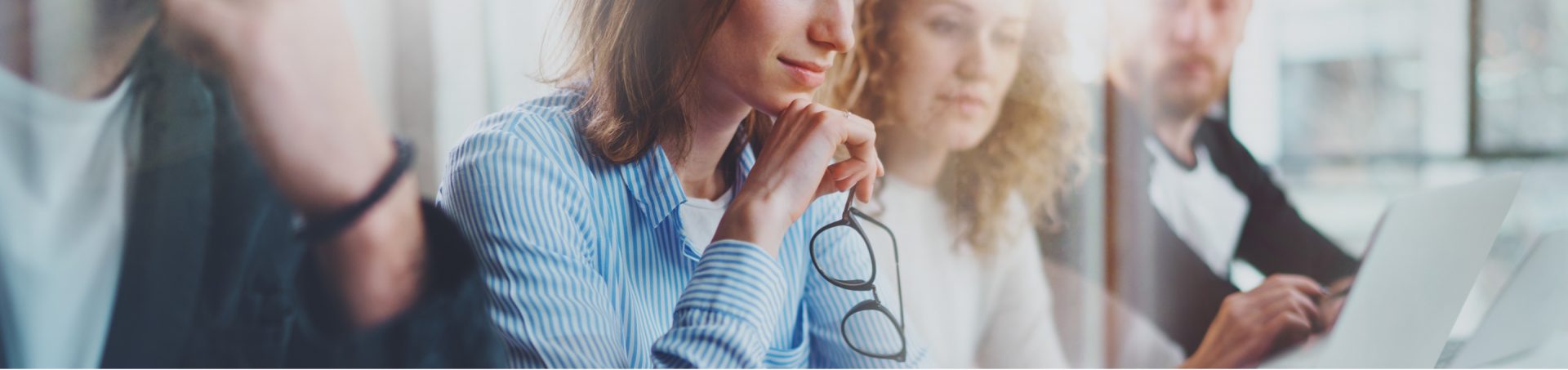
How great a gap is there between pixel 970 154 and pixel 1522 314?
0.74 metres

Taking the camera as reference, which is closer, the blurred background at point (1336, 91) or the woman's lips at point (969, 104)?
the blurred background at point (1336, 91)

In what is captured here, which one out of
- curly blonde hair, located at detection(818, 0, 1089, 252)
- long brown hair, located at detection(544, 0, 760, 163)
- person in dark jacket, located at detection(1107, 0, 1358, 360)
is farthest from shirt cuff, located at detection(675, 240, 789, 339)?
person in dark jacket, located at detection(1107, 0, 1358, 360)

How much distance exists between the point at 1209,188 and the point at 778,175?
0.60 meters

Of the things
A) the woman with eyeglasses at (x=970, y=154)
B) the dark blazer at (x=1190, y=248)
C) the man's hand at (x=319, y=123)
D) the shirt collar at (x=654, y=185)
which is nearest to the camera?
the man's hand at (x=319, y=123)

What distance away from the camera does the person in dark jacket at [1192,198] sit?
1045 mm

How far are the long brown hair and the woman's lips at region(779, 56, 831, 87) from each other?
0.22 feet

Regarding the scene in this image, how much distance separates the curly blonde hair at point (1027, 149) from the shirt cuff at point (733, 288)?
23 cm

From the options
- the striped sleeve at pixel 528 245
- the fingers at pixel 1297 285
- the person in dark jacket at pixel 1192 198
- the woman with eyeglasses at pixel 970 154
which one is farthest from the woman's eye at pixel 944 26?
the fingers at pixel 1297 285

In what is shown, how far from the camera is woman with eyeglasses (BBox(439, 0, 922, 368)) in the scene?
2.33 feet

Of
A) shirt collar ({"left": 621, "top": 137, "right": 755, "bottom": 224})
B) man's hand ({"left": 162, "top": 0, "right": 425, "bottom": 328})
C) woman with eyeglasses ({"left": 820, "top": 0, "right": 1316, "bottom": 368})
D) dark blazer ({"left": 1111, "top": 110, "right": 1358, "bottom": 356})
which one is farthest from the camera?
dark blazer ({"left": 1111, "top": 110, "right": 1358, "bottom": 356})

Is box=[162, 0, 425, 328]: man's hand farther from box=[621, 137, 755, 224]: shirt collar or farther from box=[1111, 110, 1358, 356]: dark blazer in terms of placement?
box=[1111, 110, 1358, 356]: dark blazer

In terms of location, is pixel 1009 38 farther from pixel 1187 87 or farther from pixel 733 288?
pixel 733 288

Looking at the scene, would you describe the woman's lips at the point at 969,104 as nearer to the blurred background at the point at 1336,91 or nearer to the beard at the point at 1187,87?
the blurred background at the point at 1336,91

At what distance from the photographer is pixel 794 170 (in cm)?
77
